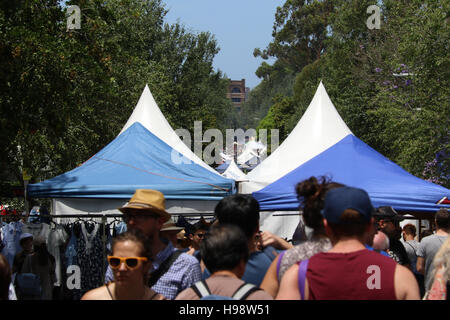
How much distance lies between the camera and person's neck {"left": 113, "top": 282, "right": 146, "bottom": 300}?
11.2ft

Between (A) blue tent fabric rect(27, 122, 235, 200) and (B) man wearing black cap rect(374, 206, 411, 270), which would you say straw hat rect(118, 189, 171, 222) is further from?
(A) blue tent fabric rect(27, 122, 235, 200)

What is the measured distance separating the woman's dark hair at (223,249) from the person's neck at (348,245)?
501mm

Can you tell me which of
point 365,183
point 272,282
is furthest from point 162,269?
point 365,183

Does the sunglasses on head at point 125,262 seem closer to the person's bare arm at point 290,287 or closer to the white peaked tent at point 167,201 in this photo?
the person's bare arm at point 290,287

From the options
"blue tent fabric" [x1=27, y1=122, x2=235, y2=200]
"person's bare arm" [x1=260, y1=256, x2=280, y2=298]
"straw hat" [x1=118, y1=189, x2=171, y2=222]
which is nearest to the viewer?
"person's bare arm" [x1=260, y1=256, x2=280, y2=298]

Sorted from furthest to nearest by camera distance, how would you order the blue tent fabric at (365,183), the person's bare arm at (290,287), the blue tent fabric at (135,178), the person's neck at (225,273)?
the blue tent fabric at (135,178) < the blue tent fabric at (365,183) < the person's neck at (225,273) < the person's bare arm at (290,287)

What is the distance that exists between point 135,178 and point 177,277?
6024 millimetres

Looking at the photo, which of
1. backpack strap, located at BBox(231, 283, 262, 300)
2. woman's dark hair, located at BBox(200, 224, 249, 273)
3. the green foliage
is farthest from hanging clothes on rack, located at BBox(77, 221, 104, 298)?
backpack strap, located at BBox(231, 283, 262, 300)

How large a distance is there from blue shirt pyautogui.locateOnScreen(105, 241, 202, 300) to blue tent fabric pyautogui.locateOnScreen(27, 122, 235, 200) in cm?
538

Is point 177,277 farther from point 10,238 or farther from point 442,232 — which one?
point 10,238

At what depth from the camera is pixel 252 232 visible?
159 inches

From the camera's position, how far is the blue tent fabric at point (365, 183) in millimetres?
8609

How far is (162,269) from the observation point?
13.3 ft

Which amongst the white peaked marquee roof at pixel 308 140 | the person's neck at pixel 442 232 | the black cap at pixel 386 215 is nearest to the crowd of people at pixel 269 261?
the black cap at pixel 386 215
